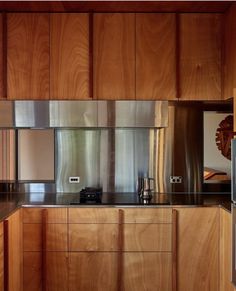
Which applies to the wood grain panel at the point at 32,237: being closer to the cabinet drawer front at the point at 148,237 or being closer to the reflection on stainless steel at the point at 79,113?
the cabinet drawer front at the point at 148,237

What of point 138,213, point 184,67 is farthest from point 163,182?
point 184,67

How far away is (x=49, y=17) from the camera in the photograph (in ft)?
9.44

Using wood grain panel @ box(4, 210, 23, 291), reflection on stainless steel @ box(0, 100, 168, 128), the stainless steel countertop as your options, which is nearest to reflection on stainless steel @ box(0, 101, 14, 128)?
reflection on stainless steel @ box(0, 100, 168, 128)

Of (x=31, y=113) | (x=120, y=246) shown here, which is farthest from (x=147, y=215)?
(x=31, y=113)

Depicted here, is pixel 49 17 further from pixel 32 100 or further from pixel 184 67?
pixel 184 67

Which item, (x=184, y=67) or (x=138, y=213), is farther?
(x=184, y=67)

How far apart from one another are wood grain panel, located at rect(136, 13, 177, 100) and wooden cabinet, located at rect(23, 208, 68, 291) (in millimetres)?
1173

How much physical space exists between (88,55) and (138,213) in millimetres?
1305

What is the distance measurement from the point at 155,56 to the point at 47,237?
1.63 m

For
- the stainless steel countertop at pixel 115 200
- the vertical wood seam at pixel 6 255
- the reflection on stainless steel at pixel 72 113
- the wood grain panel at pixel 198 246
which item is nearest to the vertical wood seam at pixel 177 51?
the reflection on stainless steel at pixel 72 113

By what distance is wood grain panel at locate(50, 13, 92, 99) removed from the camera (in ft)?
9.43

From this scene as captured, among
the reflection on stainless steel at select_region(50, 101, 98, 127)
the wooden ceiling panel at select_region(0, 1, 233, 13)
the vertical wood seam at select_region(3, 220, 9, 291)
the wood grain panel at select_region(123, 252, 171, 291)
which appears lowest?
the wood grain panel at select_region(123, 252, 171, 291)

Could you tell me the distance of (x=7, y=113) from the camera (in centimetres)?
282

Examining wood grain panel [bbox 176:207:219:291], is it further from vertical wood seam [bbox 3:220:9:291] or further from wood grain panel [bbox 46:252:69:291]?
vertical wood seam [bbox 3:220:9:291]
